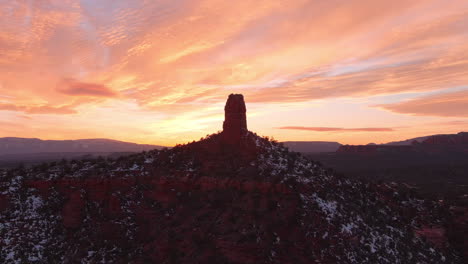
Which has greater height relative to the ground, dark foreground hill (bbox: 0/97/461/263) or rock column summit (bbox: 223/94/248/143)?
rock column summit (bbox: 223/94/248/143)

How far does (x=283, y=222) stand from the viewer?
698 inches

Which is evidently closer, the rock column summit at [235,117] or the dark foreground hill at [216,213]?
the dark foreground hill at [216,213]

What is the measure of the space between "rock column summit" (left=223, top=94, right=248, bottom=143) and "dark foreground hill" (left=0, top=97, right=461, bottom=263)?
3.9 inches

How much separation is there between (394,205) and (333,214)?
9.22 meters

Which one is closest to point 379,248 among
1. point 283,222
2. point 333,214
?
point 333,214

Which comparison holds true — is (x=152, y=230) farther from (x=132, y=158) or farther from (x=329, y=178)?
(x=329, y=178)

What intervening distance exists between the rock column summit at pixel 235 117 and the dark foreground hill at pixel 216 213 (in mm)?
99

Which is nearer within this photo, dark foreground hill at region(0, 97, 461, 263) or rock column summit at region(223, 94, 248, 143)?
dark foreground hill at region(0, 97, 461, 263)

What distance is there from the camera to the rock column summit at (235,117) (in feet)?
86.1

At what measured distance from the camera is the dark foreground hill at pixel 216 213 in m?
17.1

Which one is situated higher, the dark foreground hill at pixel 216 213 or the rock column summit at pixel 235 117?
the rock column summit at pixel 235 117

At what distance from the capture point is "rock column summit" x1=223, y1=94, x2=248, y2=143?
26250 mm

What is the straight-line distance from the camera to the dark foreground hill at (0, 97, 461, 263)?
17.1 meters

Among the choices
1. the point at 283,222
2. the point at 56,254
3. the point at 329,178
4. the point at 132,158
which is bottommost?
the point at 56,254
